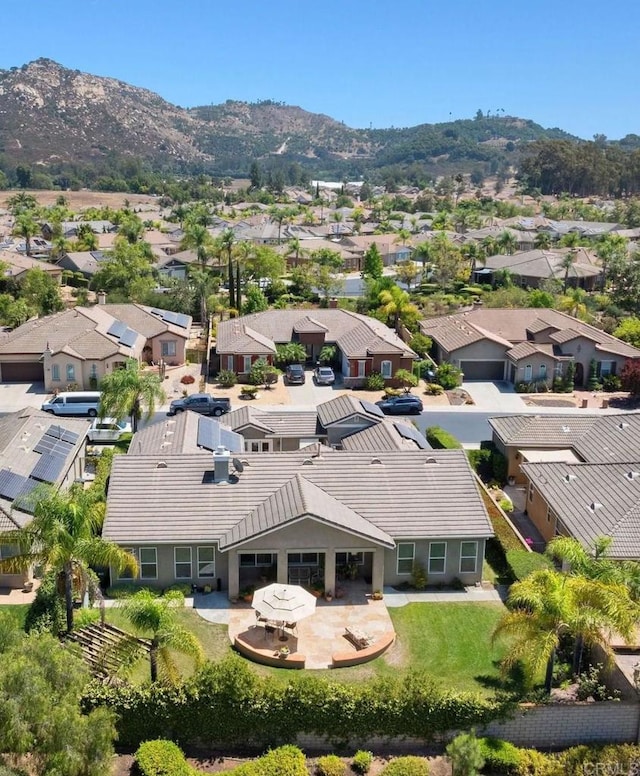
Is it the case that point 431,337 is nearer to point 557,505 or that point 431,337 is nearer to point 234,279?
point 234,279

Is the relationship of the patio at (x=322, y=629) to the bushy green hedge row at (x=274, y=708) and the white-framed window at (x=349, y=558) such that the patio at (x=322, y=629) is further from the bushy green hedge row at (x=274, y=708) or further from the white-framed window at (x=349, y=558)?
the bushy green hedge row at (x=274, y=708)

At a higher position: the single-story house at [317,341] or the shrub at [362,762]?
the single-story house at [317,341]

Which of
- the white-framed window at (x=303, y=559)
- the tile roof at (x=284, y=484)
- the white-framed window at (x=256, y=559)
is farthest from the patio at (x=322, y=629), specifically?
the tile roof at (x=284, y=484)

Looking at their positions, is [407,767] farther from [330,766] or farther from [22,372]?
[22,372]

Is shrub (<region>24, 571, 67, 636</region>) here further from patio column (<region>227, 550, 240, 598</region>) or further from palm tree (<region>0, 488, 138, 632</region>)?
patio column (<region>227, 550, 240, 598</region>)

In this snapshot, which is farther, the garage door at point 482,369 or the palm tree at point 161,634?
the garage door at point 482,369

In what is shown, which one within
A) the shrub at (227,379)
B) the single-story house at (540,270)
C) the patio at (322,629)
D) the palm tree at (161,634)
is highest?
the single-story house at (540,270)

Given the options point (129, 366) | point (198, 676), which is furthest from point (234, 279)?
point (198, 676)

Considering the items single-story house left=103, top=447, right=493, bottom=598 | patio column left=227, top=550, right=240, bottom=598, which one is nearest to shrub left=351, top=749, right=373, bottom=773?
single-story house left=103, top=447, right=493, bottom=598
